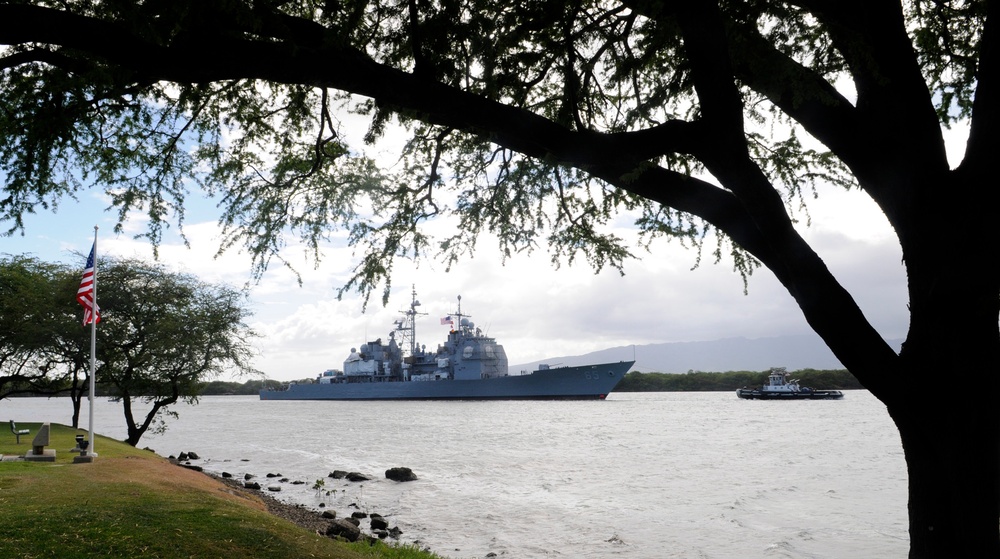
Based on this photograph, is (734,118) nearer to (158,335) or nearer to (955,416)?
(955,416)

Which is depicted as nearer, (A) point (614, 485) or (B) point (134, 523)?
(B) point (134, 523)

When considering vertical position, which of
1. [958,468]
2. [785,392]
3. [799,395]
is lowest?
[799,395]

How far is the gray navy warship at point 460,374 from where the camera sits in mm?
71375

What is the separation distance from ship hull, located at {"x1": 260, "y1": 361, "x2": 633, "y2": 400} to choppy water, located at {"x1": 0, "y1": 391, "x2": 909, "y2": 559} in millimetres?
32022

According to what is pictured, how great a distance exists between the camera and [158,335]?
2184 centimetres

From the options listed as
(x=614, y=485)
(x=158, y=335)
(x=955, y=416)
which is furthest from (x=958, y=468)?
(x=158, y=335)

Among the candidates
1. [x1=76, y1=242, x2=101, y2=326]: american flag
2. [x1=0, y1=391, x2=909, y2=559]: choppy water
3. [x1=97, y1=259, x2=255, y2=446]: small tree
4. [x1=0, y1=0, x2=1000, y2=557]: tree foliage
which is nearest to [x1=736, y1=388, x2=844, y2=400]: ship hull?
[x1=0, y1=391, x2=909, y2=559]: choppy water

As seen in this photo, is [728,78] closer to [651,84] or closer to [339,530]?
[651,84]

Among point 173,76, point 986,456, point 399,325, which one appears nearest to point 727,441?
point 986,456

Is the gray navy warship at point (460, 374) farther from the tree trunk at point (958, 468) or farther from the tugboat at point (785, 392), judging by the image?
the tree trunk at point (958, 468)

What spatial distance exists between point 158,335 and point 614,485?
14.6 meters

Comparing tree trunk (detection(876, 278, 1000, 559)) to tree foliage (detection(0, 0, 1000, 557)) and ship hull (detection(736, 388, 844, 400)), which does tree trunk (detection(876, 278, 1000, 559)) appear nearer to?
Result: tree foliage (detection(0, 0, 1000, 557))

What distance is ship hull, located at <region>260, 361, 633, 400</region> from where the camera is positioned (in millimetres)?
70688

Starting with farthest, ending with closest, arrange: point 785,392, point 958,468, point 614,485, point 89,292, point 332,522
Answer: point 785,392 → point 614,485 → point 89,292 → point 332,522 → point 958,468
